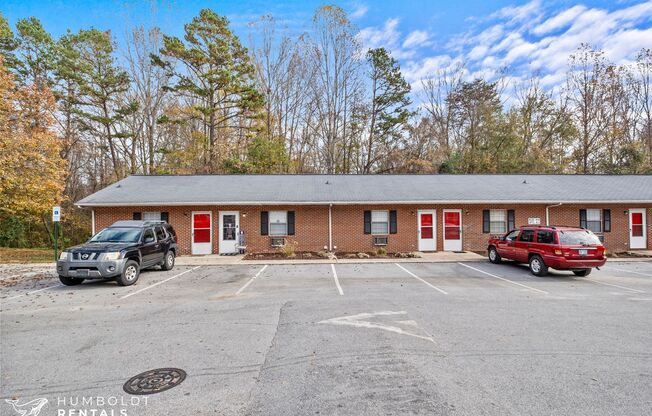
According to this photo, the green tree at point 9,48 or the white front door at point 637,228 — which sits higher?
the green tree at point 9,48

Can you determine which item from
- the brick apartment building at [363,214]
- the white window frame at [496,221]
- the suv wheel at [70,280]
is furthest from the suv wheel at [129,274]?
the white window frame at [496,221]

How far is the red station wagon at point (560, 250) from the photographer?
10430 mm

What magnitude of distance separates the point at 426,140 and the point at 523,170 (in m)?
8.74

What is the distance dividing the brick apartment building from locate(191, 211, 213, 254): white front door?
5 cm

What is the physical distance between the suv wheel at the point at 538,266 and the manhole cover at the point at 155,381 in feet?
36.4

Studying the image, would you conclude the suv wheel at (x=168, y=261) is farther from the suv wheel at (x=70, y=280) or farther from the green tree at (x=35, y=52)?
the green tree at (x=35, y=52)

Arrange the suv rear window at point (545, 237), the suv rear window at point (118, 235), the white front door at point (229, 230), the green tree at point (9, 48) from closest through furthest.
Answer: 1. the suv rear window at point (118, 235)
2. the suv rear window at point (545, 237)
3. the white front door at point (229, 230)
4. the green tree at point (9, 48)

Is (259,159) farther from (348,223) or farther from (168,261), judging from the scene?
(168,261)

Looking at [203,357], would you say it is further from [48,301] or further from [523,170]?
[523,170]

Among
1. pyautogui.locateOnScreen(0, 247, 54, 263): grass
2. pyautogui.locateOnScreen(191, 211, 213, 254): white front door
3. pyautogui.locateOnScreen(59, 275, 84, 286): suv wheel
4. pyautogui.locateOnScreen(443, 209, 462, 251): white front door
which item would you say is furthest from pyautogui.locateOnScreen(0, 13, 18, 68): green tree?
pyautogui.locateOnScreen(443, 209, 462, 251): white front door

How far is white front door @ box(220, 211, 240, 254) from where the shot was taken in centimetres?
1678

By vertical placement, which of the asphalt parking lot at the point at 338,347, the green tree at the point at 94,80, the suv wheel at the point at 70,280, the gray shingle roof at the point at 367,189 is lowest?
the asphalt parking lot at the point at 338,347

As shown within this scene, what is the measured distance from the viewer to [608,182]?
20.4 metres

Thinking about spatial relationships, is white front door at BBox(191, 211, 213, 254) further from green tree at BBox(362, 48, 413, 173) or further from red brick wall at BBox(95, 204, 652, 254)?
green tree at BBox(362, 48, 413, 173)
